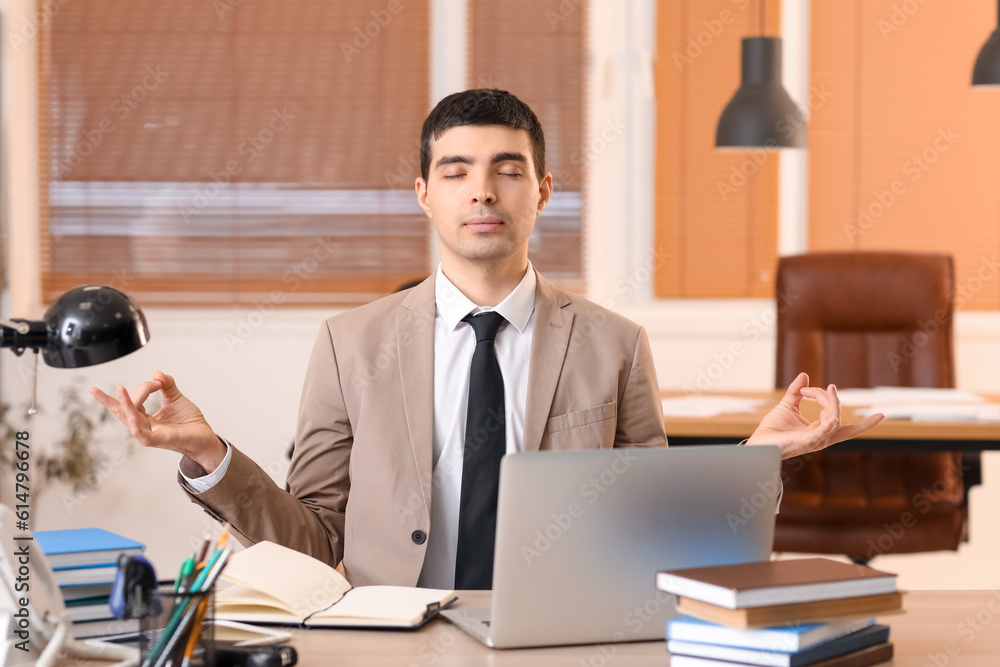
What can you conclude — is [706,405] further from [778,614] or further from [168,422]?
[778,614]

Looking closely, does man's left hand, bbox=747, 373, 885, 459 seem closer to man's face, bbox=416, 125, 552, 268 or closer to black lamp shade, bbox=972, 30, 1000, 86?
man's face, bbox=416, 125, 552, 268

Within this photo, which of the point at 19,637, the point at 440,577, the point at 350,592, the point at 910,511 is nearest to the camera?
the point at 19,637

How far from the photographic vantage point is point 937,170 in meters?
3.76

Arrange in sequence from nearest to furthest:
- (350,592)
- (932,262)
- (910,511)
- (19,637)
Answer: (19,637), (350,592), (910,511), (932,262)

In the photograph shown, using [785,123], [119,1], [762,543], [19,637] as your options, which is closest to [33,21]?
[119,1]


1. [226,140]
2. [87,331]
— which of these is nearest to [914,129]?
[226,140]

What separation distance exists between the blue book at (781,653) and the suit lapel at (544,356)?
0.62 m

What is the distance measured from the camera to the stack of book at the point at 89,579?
1119mm

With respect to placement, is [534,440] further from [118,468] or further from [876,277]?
[118,468]

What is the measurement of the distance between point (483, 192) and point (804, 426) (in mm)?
606

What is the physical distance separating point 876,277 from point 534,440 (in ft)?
5.98

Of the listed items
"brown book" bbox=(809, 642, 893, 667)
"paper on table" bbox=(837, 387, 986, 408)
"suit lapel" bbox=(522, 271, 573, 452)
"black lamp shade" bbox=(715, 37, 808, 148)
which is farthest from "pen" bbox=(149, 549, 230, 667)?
"black lamp shade" bbox=(715, 37, 808, 148)

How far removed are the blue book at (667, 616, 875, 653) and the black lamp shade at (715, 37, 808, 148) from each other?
2.16m

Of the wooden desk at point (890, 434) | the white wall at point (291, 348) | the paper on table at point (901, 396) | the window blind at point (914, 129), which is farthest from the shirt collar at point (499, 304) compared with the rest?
the window blind at point (914, 129)
